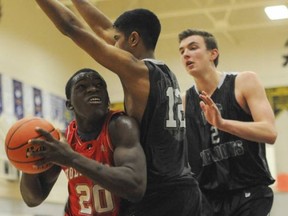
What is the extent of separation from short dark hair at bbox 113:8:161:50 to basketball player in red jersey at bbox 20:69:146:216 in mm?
364

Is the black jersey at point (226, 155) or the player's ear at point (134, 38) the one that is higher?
the player's ear at point (134, 38)

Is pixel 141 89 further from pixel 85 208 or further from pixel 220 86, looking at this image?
pixel 220 86

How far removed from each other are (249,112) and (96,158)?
1542mm

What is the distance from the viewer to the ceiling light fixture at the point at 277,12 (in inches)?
455

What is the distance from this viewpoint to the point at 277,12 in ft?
38.6

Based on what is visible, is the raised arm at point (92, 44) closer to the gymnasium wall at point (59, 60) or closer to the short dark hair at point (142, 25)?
the short dark hair at point (142, 25)

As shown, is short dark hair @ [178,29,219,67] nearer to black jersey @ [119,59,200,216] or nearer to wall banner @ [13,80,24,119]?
black jersey @ [119,59,200,216]

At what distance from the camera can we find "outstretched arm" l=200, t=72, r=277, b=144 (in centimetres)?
418

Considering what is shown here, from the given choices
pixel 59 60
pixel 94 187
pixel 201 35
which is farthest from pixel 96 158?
pixel 59 60

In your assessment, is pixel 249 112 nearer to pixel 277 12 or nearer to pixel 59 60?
pixel 277 12

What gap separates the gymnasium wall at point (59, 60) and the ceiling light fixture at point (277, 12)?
0.50 meters

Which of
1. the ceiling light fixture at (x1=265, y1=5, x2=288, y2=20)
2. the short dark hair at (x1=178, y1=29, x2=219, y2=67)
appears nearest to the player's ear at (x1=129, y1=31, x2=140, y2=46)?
the short dark hair at (x1=178, y1=29, x2=219, y2=67)

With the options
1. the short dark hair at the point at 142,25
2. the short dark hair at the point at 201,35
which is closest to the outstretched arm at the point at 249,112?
the short dark hair at the point at 201,35

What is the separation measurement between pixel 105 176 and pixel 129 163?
0.18 m
